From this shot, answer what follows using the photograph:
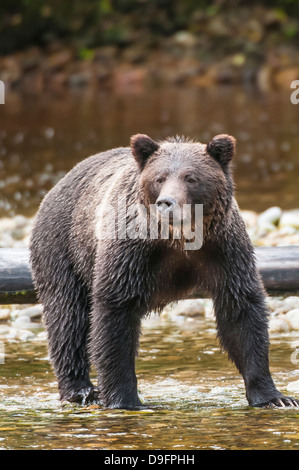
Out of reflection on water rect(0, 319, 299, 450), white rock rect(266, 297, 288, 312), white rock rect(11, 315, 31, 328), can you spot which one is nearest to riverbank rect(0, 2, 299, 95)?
white rock rect(266, 297, 288, 312)

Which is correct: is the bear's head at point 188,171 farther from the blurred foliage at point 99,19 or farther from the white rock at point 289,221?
the blurred foliage at point 99,19

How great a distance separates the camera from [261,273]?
7809 mm

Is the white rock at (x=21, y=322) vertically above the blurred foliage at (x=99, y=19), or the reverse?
the blurred foliage at (x=99, y=19)

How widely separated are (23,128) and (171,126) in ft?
13.0

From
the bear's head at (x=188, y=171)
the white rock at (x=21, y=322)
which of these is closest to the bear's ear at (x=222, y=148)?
the bear's head at (x=188, y=171)

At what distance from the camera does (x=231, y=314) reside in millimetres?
6004

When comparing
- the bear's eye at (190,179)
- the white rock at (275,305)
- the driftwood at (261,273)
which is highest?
the bear's eye at (190,179)

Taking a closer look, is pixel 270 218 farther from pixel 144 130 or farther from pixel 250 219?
pixel 144 130

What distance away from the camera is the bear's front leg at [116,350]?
19.3 feet

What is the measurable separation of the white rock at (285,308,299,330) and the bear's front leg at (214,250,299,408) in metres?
1.88

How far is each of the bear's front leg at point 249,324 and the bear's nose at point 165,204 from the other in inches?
30.1

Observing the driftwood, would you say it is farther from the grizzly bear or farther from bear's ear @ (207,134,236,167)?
bear's ear @ (207,134,236,167)

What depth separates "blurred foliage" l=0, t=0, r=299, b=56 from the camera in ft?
119

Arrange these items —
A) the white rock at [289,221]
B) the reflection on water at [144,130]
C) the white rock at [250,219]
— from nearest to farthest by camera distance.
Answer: the white rock at [289,221] < the white rock at [250,219] < the reflection on water at [144,130]
